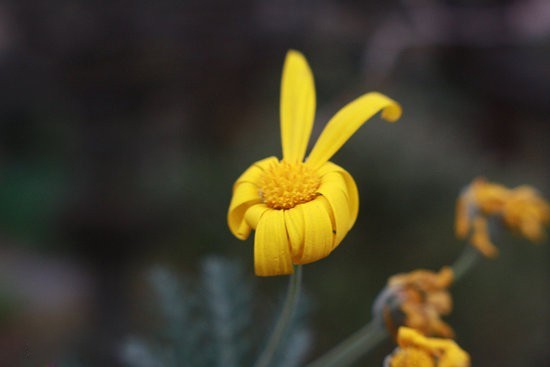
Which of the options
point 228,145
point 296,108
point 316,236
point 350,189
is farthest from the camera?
point 228,145

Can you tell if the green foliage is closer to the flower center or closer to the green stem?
the green stem

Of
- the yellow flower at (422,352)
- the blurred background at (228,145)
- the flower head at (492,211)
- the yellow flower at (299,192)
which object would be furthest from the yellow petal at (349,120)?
the blurred background at (228,145)

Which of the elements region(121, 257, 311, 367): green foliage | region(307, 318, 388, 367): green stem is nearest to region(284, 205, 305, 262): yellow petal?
region(307, 318, 388, 367): green stem

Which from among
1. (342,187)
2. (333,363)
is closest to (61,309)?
(333,363)

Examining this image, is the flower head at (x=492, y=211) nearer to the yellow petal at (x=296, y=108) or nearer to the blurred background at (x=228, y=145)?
the yellow petal at (x=296, y=108)

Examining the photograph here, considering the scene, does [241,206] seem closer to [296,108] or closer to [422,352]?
[296,108]

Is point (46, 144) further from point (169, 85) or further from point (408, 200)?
point (408, 200)

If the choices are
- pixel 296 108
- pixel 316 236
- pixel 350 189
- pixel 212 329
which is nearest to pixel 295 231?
pixel 316 236
